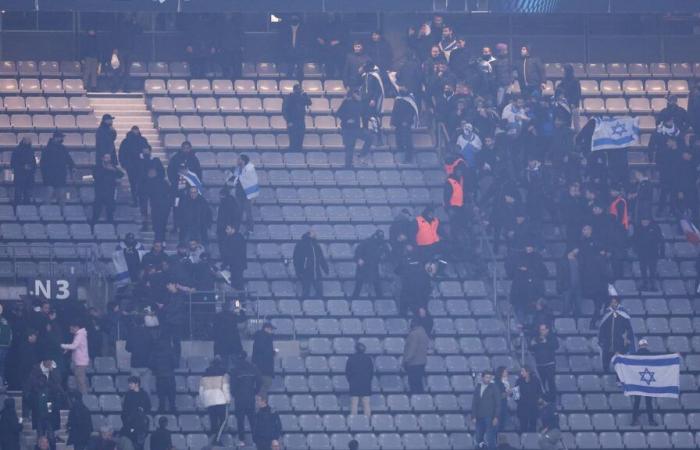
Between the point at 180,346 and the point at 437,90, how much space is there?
8177mm

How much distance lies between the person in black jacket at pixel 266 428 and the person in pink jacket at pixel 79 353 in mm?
3081

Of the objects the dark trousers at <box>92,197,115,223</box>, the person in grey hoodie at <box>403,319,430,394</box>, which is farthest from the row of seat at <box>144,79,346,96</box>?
the person in grey hoodie at <box>403,319,430,394</box>

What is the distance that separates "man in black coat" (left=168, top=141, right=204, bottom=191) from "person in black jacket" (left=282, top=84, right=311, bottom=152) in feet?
7.95

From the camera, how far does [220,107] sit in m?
39.4

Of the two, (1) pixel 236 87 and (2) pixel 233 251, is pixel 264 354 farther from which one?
(1) pixel 236 87

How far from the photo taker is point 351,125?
37.3m

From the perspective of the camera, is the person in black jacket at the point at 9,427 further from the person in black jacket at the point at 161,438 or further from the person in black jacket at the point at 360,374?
the person in black jacket at the point at 360,374

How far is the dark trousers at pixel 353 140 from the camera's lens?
1470 inches

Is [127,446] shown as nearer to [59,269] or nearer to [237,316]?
[237,316]

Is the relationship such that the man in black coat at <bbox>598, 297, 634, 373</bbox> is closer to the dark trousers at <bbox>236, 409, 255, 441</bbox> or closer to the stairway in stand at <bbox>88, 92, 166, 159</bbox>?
the dark trousers at <bbox>236, 409, 255, 441</bbox>

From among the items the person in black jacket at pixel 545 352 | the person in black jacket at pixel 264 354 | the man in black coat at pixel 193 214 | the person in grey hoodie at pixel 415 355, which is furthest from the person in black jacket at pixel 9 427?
the person in black jacket at pixel 545 352

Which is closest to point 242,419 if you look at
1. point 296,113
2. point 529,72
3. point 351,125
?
point 351,125

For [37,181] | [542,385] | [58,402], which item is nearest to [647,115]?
[542,385]

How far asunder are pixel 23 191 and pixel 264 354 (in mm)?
6674
